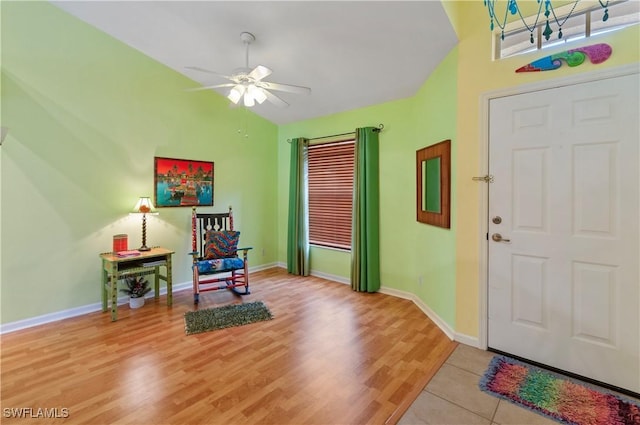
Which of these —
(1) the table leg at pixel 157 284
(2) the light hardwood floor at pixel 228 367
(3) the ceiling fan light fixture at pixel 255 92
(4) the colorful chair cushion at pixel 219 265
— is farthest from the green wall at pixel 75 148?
(3) the ceiling fan light fixture at pixel 255 92

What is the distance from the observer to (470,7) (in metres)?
2.43

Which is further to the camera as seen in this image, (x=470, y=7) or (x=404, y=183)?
(x=404, y=183)

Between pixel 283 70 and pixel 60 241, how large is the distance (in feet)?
9.97

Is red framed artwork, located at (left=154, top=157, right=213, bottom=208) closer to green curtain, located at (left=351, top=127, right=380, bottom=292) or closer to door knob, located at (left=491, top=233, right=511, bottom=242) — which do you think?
green curtain, located at (left=351, top=127, right=380, bottom=292)

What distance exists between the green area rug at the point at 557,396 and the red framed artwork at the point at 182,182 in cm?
381

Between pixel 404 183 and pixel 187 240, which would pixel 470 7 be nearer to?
pixel 404 183

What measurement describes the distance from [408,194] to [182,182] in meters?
3.00

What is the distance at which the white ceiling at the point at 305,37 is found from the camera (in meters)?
2.45

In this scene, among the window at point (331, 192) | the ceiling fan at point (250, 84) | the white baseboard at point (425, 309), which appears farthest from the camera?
the window at point (331, 192)

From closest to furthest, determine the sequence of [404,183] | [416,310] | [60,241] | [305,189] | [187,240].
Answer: [60,241]
[416,310]
[404,183]
[187,240]
[305,189]

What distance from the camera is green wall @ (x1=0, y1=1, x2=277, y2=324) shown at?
2744 millimetres

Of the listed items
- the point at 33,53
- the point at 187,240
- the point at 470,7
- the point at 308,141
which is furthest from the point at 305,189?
the point at 33,53

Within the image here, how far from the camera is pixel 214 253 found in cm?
369

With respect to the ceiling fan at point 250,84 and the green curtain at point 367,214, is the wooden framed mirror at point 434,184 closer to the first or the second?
the green curtain at point 367,214
